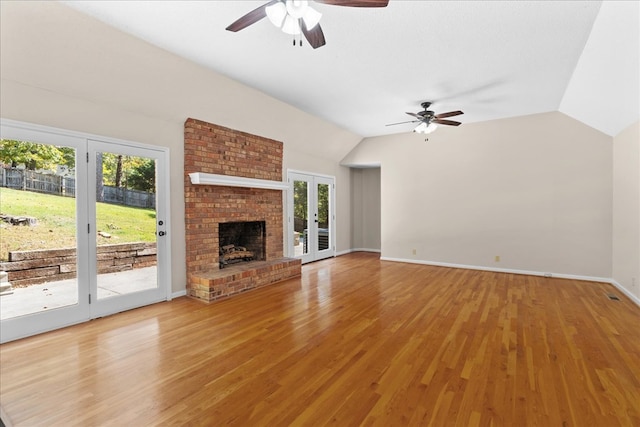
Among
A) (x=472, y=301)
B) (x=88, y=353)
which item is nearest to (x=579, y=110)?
(x=472, y=301)

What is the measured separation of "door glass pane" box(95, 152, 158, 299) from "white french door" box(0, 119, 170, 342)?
0.04 feet

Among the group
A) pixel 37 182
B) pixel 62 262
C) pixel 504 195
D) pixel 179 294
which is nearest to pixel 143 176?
pixel 37 182

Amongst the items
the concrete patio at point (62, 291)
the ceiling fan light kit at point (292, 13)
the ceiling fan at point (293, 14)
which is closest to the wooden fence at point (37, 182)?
the concrete patio at point (62, 291)

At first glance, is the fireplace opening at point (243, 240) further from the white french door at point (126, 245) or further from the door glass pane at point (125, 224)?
the door glass pane at point (125, 224)

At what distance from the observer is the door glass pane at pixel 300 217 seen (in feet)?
21.6

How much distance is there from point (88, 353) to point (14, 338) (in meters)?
0.93

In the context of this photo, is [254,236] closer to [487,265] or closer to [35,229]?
[35,229]

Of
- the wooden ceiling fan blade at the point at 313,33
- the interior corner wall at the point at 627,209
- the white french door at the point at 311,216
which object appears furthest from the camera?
the white french door at the point at 311,216

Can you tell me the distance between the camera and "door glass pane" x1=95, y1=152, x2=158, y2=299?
355cm

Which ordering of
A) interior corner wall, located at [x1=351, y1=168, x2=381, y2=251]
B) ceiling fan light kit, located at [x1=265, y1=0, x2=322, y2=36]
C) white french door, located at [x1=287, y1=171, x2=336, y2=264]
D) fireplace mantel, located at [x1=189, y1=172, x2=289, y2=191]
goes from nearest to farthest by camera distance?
ceiling fan light kit, located at [x1=265, y1=0, x2=322, y2=36] → fireplace mantel, located at [x1=189, y1=172, x2=289, y2=191] → white french door, located at [x1=287, y1=171, x2=336, y2=264] → interior corner wall, located at [x1=351, y1=168, x2=381, y2=251]

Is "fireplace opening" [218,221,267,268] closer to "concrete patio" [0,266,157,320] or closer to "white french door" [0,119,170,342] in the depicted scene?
"white french door" [0,119,170,342]

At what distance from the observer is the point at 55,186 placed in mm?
3203

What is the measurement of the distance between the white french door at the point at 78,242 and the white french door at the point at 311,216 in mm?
2824

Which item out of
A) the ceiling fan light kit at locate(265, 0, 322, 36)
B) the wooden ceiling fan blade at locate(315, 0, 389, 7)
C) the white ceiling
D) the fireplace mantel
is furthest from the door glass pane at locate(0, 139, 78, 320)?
the wooden ceiling fan blade at locate(315, 0, 389, 7)
